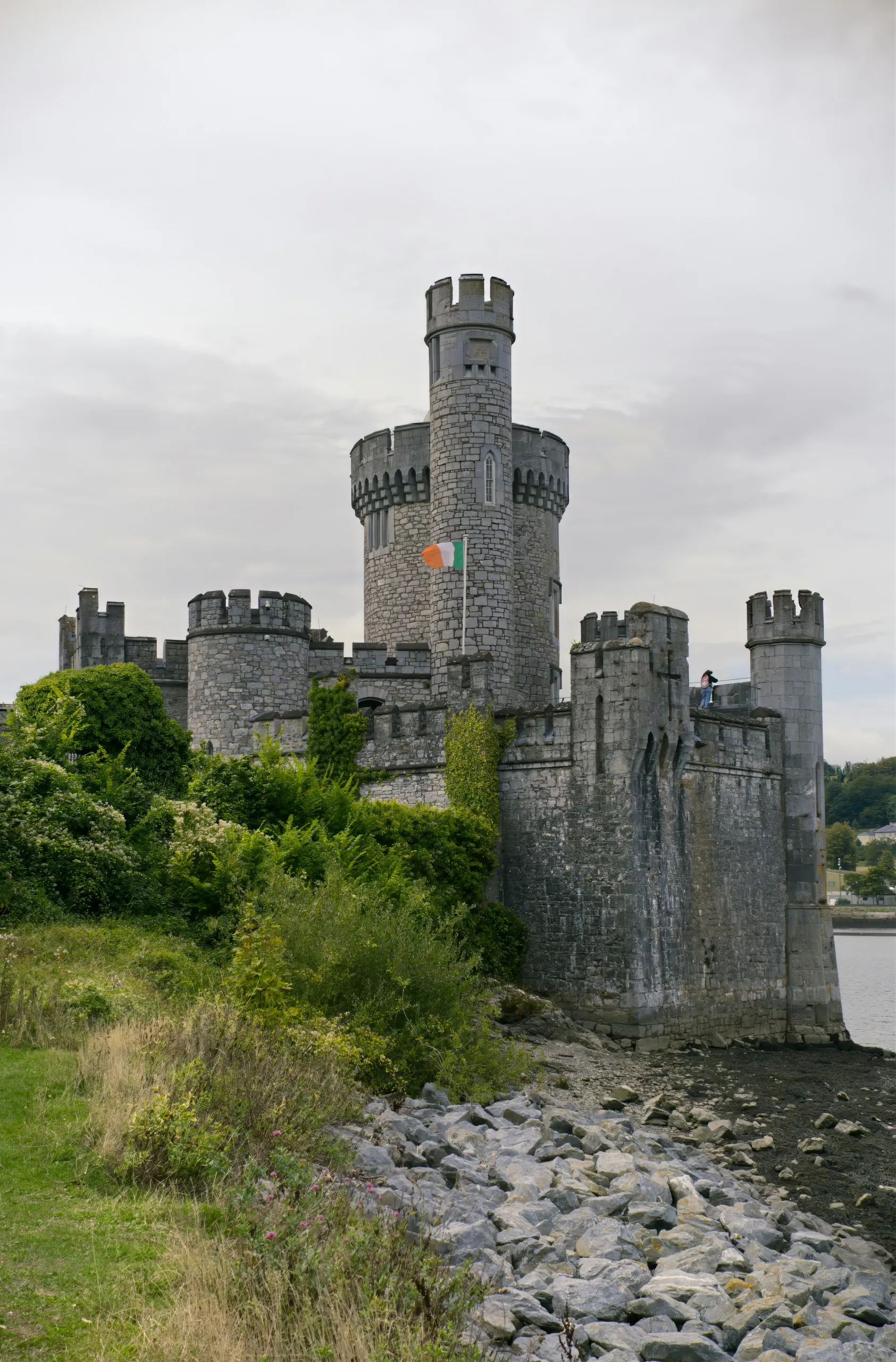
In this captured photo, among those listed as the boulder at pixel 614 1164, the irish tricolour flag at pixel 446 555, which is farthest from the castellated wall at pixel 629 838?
the boulder at pixel 614 1164

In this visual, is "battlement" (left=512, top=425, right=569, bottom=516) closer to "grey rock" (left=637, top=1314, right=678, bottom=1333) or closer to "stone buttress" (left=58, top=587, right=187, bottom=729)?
"stone buttress" (left=58, top=587, right=187, bottom=729)

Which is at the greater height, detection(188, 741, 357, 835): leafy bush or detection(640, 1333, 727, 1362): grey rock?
detection(188, 741, 357, 835): leafy bush

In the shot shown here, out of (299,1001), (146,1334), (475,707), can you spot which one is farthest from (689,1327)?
(475,707)

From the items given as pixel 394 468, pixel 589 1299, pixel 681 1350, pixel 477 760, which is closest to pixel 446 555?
pixel 394 468

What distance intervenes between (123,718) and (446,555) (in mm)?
10482

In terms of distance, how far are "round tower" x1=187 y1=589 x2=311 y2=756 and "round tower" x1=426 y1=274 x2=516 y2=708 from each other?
12.2 feet

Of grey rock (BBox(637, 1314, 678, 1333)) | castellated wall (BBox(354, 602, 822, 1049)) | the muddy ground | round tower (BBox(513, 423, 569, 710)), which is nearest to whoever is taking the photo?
grey rock (BBox(637, 1314, 678, 1333))

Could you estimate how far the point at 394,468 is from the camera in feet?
116

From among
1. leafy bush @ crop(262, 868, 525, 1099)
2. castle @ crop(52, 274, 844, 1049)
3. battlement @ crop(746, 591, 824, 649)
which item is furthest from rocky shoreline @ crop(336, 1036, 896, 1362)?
battlement @ crop(746, 591, 824, 649)

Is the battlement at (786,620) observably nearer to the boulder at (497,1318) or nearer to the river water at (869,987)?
the river water at (869,987)

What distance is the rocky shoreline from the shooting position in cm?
955

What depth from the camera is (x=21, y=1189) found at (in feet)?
28.5

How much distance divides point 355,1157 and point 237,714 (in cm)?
2011

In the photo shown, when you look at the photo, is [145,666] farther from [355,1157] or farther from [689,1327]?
[689,1327]
